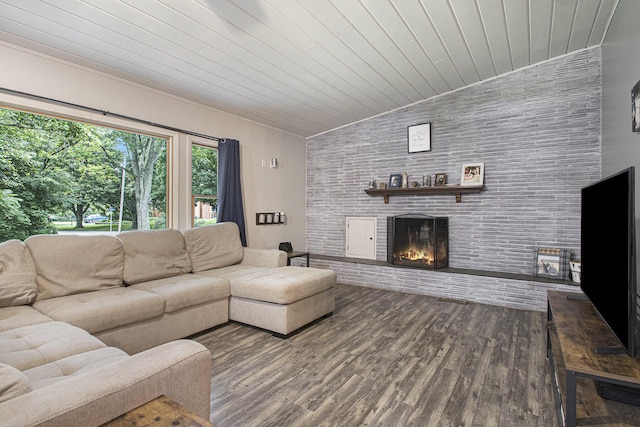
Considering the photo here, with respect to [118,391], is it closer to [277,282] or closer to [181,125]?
[277,282]

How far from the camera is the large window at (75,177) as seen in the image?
2598 mm

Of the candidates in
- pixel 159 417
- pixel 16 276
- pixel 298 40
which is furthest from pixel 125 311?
pixel 298 40

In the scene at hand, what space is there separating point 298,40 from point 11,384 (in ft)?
9.02

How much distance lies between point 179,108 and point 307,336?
2.89 m

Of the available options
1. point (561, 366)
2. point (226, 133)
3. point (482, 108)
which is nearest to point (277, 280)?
point (561, 366)

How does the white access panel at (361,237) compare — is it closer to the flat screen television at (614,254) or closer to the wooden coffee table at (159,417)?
the flat screen television at (614,254)

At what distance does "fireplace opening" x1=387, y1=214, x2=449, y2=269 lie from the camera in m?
4.26

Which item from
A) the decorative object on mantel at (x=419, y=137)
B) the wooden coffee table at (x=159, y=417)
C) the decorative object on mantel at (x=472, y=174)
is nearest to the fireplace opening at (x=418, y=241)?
the decorative object on mantel at (x=472, y=174)

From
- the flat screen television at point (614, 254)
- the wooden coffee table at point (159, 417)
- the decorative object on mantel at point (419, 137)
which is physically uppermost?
the decorative object on mantel at point (419, 137)

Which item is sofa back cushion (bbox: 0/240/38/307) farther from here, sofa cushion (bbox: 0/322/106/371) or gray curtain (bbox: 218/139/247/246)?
gray curtain (bbox: 218/139/247/246)

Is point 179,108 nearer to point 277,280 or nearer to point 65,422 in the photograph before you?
point 277,280

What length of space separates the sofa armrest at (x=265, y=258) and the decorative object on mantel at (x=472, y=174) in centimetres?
253

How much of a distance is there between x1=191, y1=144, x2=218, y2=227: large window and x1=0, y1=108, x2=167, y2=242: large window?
381 mm

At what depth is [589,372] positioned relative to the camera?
1225mm
